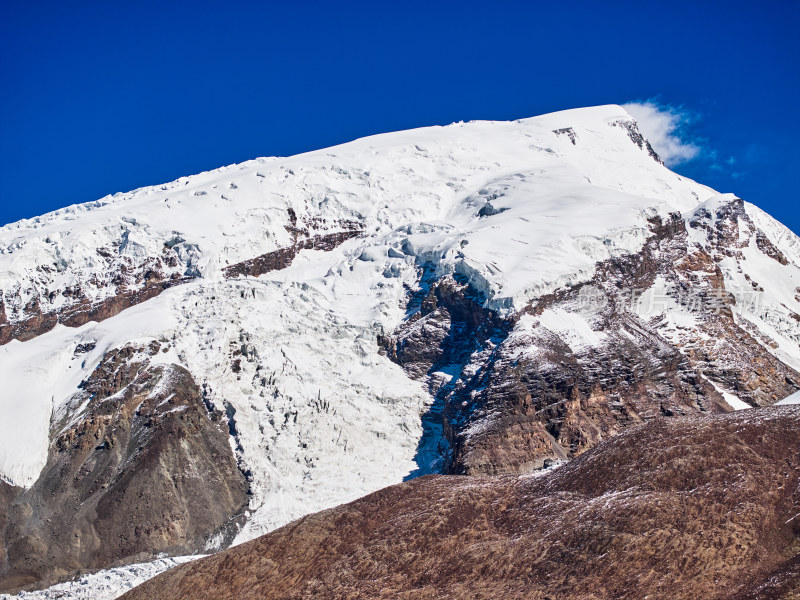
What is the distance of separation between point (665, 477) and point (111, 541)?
60.9 metres

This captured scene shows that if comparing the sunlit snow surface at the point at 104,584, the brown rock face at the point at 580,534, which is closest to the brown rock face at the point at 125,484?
the sunlit snow surface at the point at 104,584

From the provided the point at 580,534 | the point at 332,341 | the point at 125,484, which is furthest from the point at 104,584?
the point at 580,534

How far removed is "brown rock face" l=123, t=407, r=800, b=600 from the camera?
4422 centimetres

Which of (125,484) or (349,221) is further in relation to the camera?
(349,221)

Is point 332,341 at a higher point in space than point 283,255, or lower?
lower

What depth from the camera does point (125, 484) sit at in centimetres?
9550

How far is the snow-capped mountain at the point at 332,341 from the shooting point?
97500mm

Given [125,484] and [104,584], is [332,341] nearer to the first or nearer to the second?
[125,484]

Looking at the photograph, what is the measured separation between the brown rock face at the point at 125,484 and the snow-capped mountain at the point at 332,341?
9.1 inches

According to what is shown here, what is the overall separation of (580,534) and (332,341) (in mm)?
71929

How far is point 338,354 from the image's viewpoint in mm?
116000

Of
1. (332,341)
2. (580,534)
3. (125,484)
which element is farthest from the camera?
(332,341)

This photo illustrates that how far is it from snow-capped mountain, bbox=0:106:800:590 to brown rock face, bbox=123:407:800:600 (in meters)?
39.2

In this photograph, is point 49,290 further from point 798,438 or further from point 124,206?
point 798,438
